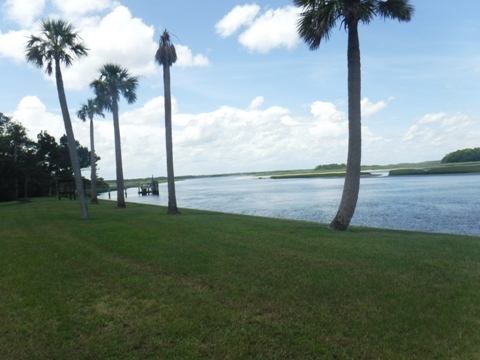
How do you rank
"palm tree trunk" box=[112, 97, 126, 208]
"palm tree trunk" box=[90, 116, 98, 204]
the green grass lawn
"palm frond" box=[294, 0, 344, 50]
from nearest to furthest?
the green grass lawn < "palm frond" box=[294, 0, 344, 50] < "palm tree trunk" box=[112, 97, 126, 208] < "palm tree trunk" box=[90, 116, 98, 204]

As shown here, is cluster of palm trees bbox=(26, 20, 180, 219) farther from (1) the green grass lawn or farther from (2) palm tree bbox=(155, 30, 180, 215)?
(1) the green grass lawn

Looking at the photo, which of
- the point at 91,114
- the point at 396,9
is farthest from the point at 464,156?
the point at 396,9

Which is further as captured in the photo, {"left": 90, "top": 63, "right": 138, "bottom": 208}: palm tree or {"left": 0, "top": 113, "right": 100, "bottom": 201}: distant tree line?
{"left": 0, "top": 113, "right": 100, "bottom": 201}: distant tree line

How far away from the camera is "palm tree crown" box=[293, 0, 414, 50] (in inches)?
488

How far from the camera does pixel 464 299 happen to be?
5215 millimetres

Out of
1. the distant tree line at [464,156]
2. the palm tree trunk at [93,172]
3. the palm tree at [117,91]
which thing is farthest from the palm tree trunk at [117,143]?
the distant tree line at [464,156]

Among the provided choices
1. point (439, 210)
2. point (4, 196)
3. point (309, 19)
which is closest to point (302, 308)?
point (309, 19)

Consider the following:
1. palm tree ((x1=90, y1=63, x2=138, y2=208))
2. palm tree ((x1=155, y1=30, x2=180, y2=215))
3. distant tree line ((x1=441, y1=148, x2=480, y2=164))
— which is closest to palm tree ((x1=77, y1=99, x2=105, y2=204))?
palm tree ((x1=90, y1=63, x2=138, y2=208))

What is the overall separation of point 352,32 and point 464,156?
144 meters

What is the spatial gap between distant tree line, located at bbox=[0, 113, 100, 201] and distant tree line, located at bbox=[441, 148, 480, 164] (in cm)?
12831

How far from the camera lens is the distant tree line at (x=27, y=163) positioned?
40000 millimetres

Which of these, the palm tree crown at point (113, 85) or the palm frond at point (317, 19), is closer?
the palm frond at point (317, 19)

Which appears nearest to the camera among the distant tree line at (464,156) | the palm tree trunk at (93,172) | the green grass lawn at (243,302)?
the green grass lawn at (243,302)

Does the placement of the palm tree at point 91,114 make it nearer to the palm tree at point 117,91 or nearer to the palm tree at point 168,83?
the palm tree at point 117,91
